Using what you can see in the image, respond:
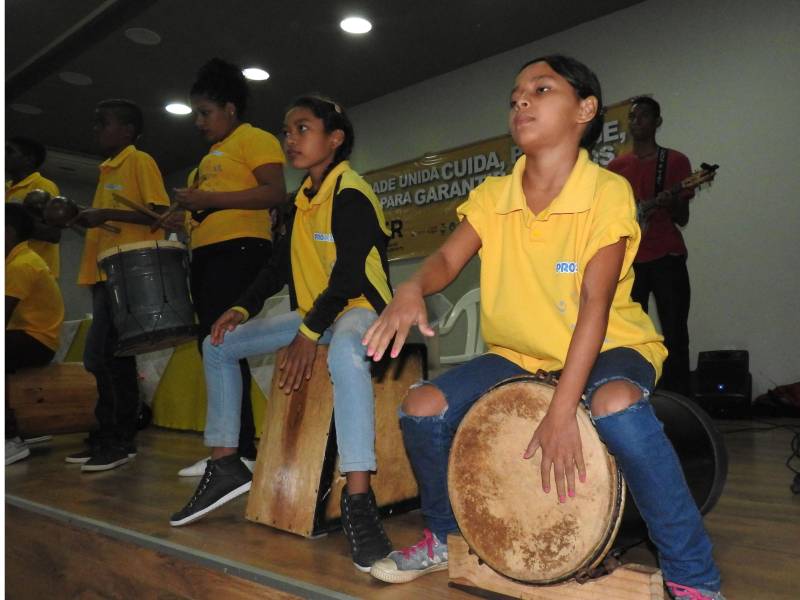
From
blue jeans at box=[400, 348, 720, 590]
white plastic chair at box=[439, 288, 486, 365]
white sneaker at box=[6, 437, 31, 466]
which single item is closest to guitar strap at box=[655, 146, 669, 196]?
white plastic chair at box=[439, 288, 486, 365]

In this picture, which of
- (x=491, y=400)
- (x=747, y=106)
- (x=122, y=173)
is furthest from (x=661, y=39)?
(x=491, y=400)

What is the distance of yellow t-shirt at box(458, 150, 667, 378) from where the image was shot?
4.50ft

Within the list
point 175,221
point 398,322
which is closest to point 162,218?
point 175,221

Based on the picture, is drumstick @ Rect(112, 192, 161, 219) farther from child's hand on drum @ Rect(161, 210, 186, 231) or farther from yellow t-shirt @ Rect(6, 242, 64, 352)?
yellow t-shirt @ Rect(6, 242, 64, 352)

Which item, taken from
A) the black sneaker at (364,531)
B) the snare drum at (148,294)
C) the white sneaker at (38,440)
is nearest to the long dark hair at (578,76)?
the black sneaker at (364,531)

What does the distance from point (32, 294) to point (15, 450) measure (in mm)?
795

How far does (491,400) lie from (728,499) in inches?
48.2

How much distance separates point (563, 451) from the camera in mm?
1200

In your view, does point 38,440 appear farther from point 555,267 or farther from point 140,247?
point 555,267

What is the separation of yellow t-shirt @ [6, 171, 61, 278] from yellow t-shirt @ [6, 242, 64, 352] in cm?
11

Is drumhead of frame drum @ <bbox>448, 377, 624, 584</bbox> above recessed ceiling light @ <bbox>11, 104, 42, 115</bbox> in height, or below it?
below

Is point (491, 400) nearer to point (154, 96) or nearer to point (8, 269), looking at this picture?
point (8, 269)

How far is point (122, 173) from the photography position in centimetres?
311

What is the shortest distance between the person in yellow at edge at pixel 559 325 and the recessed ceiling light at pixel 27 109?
261 inches
